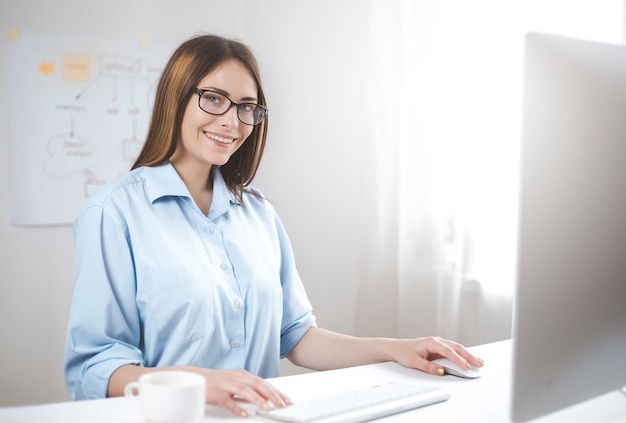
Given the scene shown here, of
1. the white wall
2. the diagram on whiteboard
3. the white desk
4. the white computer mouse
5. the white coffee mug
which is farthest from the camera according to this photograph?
the white wall

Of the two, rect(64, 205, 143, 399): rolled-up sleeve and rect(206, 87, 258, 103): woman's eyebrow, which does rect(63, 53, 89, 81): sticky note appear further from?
rect(64, 205, 143, 399): rolled-up sleeve

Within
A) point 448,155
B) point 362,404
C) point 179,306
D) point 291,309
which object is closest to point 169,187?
point 179,306

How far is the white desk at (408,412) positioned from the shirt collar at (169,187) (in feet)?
1.68

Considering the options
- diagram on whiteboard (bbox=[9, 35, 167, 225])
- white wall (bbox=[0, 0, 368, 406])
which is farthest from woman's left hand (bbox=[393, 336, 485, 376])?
diagram on whiteboard (bbox=[9, 35, 167, 225])

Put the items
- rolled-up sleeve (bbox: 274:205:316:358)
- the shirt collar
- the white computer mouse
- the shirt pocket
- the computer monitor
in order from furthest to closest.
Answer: rolled-up sleeve (bbox: 274:205:316:358), the shirt collar, the shirt pocket, the white computer mouse, the computer monitor

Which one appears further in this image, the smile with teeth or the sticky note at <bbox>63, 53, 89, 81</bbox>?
the sticky note at <bbox>63, 53, 89, 81</bbox>

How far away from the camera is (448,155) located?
2424mm

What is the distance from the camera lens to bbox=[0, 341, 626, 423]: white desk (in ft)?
3.19

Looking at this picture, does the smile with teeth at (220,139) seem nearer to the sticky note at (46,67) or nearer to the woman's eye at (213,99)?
the woman's eye at (213,99)

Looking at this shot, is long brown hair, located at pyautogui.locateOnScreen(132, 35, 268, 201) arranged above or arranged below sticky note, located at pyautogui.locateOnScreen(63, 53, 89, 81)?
below

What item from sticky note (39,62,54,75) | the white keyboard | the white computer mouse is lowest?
the white computer mouse

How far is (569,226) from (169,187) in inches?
38.1

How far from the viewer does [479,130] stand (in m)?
2.29

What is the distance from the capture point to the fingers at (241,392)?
0.99 m
